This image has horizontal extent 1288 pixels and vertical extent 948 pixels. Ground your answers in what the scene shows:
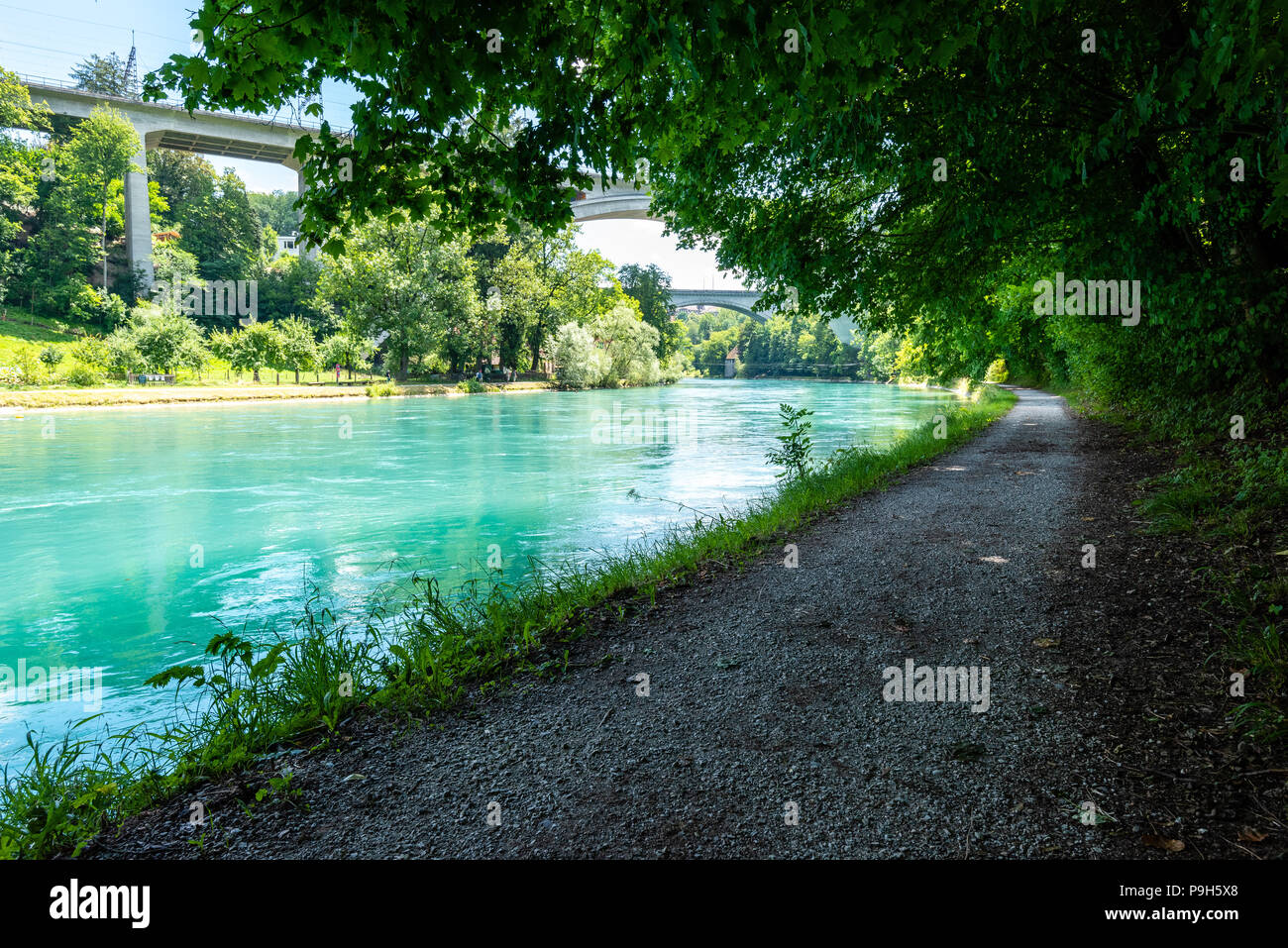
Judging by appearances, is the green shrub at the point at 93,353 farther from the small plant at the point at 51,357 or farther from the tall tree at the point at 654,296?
the tall tree at the point at 654,296

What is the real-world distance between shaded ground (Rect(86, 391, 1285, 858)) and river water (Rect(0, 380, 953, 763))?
3.24m

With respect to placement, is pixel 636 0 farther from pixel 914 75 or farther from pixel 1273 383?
pixel 1273 383

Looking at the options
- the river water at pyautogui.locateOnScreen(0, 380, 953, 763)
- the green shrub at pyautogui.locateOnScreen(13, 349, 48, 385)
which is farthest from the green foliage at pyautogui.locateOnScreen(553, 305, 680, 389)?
the green shrub at pyautogui.locateOnScreen(13, 349, 48, 385)

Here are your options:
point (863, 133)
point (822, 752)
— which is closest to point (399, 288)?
point (863, 133)

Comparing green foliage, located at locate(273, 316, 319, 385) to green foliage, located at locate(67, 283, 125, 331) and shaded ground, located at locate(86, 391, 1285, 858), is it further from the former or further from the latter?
shaded ground, located at locate(86, 391, 1285, 858)

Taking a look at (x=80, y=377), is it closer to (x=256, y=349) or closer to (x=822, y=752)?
(x=256, y=349)

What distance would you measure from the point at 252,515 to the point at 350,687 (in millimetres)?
9838

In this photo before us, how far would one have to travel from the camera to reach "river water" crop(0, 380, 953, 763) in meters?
6.99

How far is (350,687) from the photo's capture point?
4219 mm
